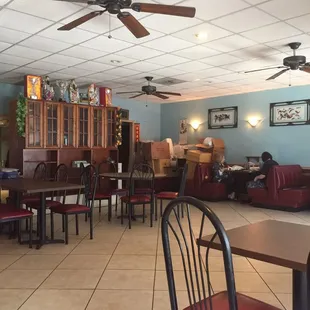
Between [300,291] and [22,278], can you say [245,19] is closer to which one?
[300,291]

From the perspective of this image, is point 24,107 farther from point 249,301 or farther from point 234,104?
point 249,301

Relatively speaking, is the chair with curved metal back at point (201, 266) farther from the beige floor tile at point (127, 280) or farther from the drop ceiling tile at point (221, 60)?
the drop ceiling tile at point (221, 60)

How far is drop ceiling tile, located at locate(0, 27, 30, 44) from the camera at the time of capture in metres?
4.42

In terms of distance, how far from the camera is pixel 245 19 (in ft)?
13.3

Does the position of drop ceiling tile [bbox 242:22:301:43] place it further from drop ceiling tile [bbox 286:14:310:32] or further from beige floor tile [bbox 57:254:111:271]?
beige floor tile [bbox 57:254:111:271]

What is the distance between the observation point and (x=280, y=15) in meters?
3.93

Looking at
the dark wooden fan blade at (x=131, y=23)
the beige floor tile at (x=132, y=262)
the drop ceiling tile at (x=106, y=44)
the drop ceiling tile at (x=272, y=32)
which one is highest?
the drop ceiling tile at (x=106, y=44)

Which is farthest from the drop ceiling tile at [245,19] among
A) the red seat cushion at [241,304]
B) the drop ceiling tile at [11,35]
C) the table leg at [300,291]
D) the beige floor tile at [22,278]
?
the beige floor tile at [22,278]

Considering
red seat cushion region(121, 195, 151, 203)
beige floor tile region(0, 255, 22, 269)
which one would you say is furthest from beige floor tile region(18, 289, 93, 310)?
red seat cushion region(121, 195, 151, 203)

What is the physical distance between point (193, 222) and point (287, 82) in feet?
12.9

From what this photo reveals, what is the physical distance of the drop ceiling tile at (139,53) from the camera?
5234 millimetres

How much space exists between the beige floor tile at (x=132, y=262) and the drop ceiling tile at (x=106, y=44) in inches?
114

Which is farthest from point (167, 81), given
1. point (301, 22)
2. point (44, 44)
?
point (301, 22)

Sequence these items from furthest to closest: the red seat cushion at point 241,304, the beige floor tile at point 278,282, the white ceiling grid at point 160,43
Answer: the white ceiling grid at point 160,43
the beige floor tile at point 278,282
the red seat cushion at point 241,304
